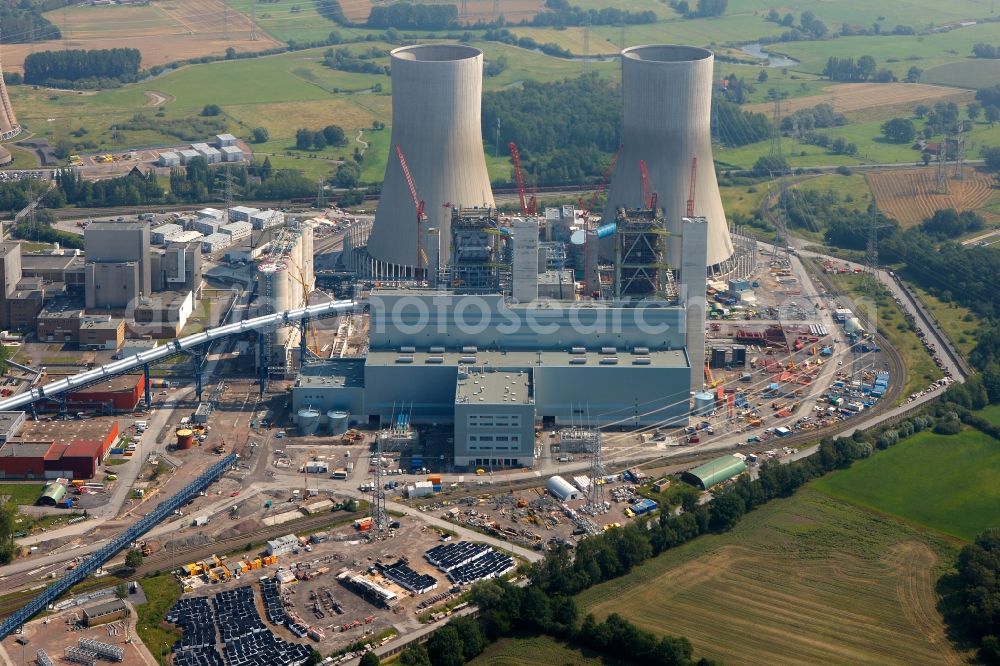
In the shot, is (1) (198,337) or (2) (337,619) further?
(1) (198,337)

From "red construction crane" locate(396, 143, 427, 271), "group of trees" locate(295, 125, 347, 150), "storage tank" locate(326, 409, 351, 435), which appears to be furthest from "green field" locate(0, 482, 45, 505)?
"group of trees" locate(295, 125, 347, 150)

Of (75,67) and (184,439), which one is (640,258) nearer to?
(184,439)

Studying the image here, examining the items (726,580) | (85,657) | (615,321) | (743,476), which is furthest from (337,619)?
(615,321)

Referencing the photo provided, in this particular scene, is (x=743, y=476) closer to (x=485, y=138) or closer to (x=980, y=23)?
(x=485, y=138)

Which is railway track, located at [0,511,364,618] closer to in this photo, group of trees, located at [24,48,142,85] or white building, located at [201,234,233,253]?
white building, located at [201,234,233,253]

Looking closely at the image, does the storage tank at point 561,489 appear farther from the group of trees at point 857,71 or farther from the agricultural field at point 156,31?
the group of trees at point 857,71

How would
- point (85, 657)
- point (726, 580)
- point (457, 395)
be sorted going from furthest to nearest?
point (457, 395) < point (726, 580) < point (85, 657)

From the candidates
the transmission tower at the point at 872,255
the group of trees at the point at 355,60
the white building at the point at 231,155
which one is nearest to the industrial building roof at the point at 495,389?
the transmission tower at the point at 872,255

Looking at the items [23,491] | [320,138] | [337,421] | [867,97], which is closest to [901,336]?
[337,421]
